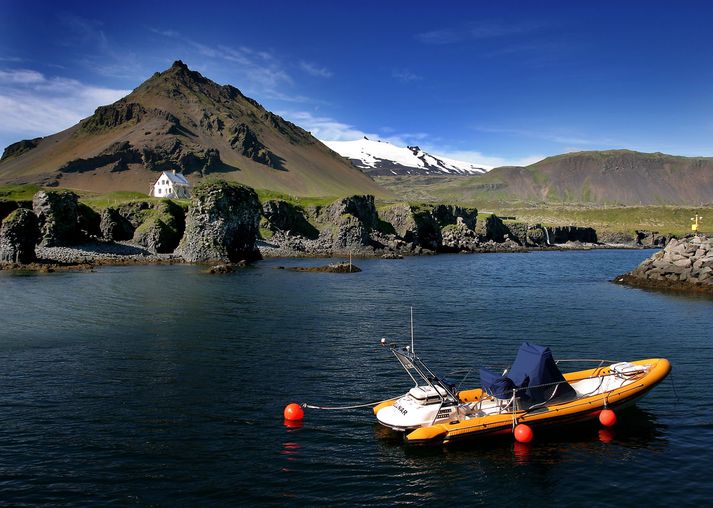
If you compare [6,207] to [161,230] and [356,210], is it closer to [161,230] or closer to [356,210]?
[161,230]

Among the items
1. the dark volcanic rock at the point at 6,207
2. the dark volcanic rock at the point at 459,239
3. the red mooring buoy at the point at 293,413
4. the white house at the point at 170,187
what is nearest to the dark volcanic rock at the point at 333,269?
the dark volcanic rock at the point at 6,207

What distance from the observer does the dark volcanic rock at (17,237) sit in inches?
3526

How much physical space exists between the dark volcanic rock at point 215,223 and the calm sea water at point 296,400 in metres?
45.9

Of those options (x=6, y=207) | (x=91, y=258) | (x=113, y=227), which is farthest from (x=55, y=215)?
(x=113, y=227)

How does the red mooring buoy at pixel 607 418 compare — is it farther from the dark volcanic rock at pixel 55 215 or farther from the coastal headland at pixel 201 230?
the dark volcanic rock at pixel 55 215

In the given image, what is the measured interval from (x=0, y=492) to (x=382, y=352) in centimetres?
2392

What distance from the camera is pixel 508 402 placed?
23.8m

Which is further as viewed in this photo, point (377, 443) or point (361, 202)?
point (361, 202)

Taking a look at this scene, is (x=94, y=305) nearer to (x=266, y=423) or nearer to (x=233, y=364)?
(x=233, y=364)

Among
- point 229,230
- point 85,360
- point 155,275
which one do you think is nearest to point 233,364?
point 85,360

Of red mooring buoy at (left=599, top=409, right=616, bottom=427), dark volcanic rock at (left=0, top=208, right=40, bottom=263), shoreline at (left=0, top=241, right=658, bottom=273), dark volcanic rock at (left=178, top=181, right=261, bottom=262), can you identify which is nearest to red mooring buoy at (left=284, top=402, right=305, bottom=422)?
red mooring buoy at (left=599, top=409, right=616, bottom=427)

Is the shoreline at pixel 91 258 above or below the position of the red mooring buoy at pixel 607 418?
above

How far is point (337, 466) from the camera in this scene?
66.2 feet

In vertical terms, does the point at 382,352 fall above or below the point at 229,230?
below
